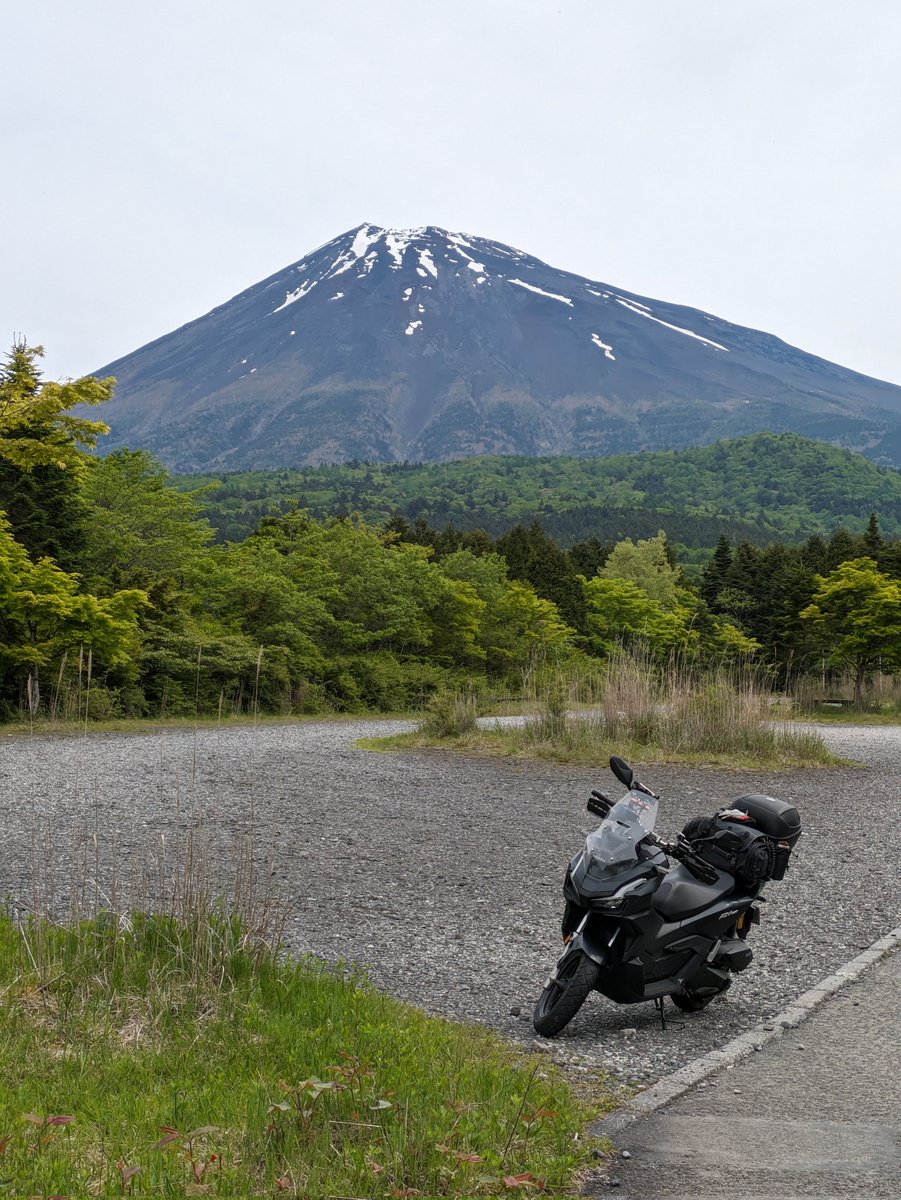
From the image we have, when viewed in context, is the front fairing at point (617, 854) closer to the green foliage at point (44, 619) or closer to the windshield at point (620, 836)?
the windshield at point (620, 836)

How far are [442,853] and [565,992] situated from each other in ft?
11.7

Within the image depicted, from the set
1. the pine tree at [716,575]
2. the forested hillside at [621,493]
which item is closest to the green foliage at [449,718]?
the pine tree at [716,575]

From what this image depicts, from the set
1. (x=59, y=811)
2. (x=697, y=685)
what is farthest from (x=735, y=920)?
(x=697, y=685)

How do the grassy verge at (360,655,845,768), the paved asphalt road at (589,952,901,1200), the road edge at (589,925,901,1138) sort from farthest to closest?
the grassy verge at (360,655,845,768) < the road edge at (589,925,901,1138) < the paved asphalt road at (589,952,901,1200)

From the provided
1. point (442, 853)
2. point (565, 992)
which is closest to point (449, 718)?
point (442, 853)

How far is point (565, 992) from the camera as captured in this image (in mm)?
4195

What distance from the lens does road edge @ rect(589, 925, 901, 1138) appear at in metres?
3.45

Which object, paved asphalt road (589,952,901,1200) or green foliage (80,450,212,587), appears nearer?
paved asphalt road (589,952,901,1200)

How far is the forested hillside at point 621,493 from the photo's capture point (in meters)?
89.0

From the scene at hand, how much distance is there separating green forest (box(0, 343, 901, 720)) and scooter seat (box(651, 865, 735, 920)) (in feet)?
7.25

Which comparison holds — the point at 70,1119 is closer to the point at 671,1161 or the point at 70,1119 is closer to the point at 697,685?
the point at 671,1161

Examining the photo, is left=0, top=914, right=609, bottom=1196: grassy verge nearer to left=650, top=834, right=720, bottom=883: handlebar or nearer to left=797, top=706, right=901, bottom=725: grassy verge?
left=650, top=834, right=720, bottom=883: handlebar

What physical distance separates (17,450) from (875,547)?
31.4 m

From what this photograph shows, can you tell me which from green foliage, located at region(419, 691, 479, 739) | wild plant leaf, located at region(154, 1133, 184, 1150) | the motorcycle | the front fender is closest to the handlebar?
the motorcycle
